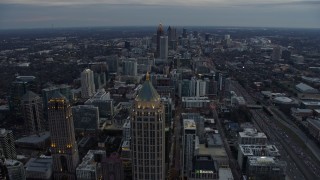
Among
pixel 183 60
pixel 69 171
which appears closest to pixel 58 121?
pixel 69 171

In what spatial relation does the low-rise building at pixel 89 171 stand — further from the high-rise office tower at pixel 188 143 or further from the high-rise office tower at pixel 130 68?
the high-rise office tower at pixel 130 68

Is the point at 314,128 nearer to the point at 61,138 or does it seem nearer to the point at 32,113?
the point at 61,138

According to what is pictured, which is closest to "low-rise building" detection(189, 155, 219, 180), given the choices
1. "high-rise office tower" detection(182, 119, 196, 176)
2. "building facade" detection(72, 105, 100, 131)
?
"high-rise office tower" detection(182, 119, 196, 176)

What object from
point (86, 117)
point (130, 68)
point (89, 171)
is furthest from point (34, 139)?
point (130, 68)

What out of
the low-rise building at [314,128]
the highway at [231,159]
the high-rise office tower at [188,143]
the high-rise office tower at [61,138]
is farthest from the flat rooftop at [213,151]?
the high-rise office tower at [61,138]

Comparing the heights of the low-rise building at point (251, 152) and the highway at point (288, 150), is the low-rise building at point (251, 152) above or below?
above

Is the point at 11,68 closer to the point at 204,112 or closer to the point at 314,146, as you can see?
the point at 204,112

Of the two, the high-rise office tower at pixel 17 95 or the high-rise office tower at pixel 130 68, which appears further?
the high-rise office tower at pixel 130 68
